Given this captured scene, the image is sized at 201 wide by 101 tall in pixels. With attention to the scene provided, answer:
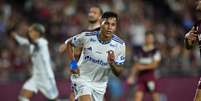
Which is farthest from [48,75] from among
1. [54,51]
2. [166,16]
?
[166,16]

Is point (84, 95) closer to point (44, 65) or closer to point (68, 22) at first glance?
point (44, 65)

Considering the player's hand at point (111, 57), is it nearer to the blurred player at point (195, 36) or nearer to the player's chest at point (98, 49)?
the player's chest at point (98, 49)

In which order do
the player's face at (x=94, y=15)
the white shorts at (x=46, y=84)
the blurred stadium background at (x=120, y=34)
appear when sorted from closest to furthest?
the player's face at (x=94, y=15) → the white shorts at (x=46, y=84) → the blurred stadium background at (x=120, y=34)

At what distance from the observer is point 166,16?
23.5 meters

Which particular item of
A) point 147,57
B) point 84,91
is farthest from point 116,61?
point 147,57

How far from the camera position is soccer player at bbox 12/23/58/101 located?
16.0 meters

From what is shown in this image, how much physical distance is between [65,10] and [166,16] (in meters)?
3.33

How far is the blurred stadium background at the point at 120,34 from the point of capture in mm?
19234

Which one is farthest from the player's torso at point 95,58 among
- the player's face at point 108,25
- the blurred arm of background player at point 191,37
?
the blurred arm of background player at point 191,37

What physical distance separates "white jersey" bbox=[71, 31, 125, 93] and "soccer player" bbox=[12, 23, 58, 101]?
4.03 meters

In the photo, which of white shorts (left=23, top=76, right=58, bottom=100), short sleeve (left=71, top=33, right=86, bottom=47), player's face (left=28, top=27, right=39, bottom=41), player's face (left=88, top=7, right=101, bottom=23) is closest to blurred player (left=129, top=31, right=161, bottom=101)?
white shorts (left=23, top=76, right=58, bottom=100)

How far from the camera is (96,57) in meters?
11.9

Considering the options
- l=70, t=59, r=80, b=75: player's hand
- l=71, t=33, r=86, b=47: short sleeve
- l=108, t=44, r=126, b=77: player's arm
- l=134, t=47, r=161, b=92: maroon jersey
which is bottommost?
l=134, t=47, r=161, b=92: maroon jersey

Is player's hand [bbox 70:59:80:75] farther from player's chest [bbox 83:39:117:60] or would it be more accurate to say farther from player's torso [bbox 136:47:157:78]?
player's torso [bbox 136:47:157:78]
